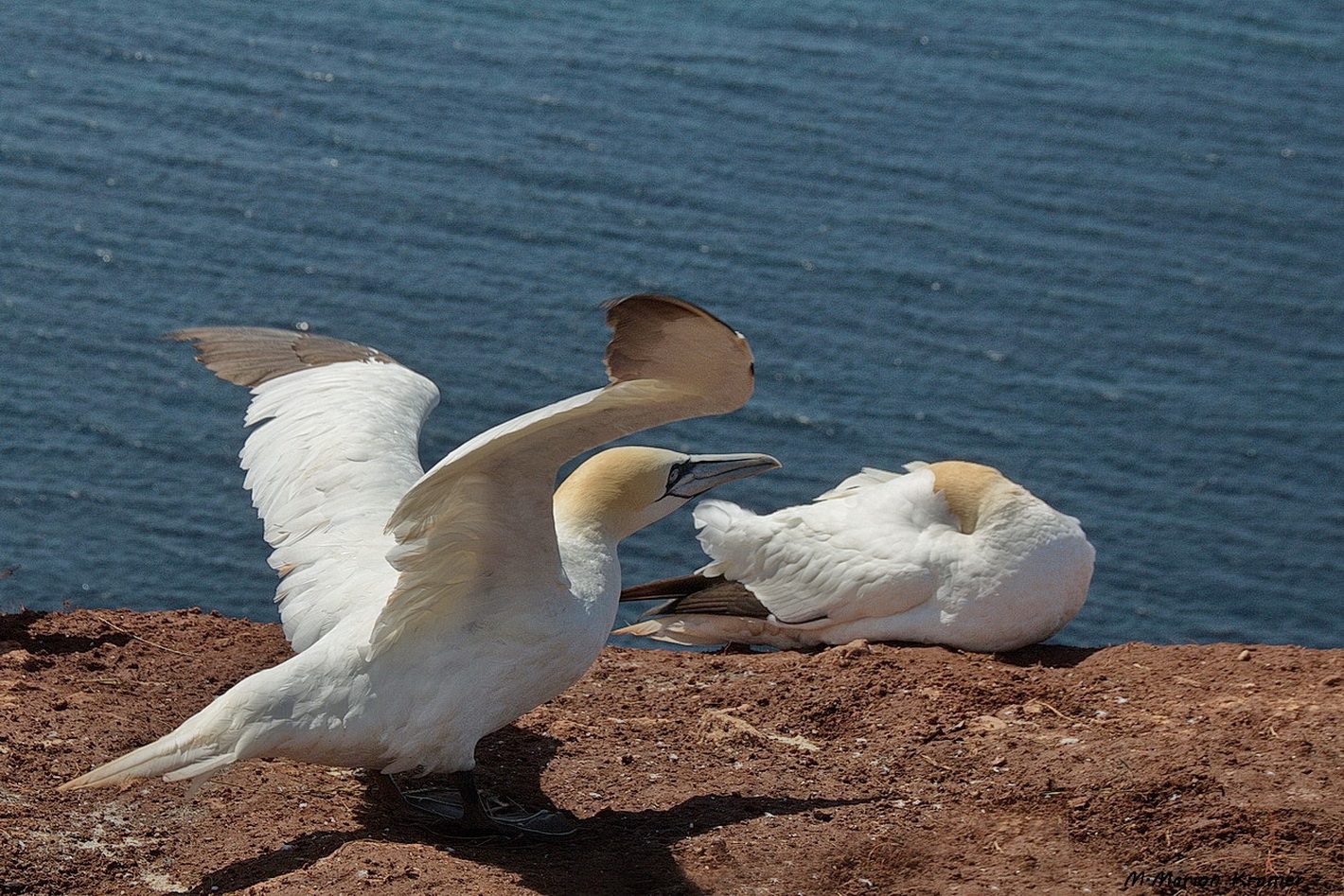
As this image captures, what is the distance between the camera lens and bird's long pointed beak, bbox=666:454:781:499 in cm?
612

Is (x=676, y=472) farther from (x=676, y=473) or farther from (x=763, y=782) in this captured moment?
(x=763, y=782)

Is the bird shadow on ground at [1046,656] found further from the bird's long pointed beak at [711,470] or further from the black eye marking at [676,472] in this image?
the black eye marking at [676,472]

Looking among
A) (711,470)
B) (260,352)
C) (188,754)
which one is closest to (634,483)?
(711,470)

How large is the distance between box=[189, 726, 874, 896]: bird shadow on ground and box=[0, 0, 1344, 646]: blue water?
23.8 ft

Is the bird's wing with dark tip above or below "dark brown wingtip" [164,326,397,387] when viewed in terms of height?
below

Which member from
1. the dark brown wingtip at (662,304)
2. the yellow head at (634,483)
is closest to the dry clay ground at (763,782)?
the yellow head at (634,483)

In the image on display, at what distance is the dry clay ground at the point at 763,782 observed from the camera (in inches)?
203

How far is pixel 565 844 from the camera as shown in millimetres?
5621

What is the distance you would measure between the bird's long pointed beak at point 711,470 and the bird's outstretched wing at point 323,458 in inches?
44.7

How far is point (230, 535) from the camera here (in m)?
13.6

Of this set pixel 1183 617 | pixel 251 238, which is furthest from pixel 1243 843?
pixel 251 238

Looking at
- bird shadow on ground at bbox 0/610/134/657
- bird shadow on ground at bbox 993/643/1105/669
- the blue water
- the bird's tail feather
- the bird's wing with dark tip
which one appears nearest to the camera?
the bird's tail feather

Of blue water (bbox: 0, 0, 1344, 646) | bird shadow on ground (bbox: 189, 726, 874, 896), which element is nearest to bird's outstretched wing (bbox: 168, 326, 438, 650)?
bird shadow on ground (bbox: 189, 726, 874, 896)

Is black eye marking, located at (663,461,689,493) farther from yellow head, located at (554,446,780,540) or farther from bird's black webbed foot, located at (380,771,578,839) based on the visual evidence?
bird's black webbed foot, located at (380,771,578,839)
